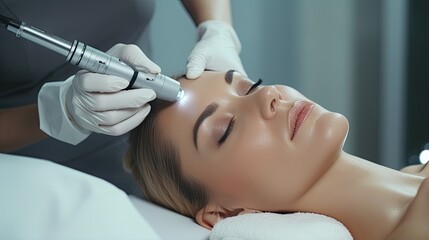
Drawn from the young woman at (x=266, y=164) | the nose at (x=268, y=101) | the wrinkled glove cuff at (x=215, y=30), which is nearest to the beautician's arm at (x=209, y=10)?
the wrinkled glove cuff at (x=215, y=30)

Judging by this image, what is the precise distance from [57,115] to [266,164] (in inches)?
18.7

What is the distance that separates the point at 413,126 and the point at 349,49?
0.46m

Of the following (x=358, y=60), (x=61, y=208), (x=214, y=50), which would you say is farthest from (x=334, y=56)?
(x=61, y=208)

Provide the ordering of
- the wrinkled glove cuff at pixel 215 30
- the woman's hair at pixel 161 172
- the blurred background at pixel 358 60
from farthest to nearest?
1. the blurred background at pixel 358 60
2. the wrinkled glove cuff at pixel 215 30
3. the woman's hair at pixel 161 172

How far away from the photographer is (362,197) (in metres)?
1.15

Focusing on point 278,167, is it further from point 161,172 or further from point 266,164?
point 161,172

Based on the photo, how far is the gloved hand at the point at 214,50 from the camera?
131cm

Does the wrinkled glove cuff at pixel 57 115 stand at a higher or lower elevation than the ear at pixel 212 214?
higher

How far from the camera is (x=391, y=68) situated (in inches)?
101

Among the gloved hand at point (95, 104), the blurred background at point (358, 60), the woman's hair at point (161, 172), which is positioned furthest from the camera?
the blurred background at point (358, 60)

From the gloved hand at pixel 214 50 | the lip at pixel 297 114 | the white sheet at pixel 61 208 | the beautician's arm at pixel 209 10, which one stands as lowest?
the white sheet at pixel 61 208

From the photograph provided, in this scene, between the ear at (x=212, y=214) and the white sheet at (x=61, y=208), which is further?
the ear at (x=212, y=214)

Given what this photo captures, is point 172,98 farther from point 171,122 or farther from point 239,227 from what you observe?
point 239,227

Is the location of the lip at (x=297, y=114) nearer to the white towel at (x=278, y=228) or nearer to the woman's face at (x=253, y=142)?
the woman's face at (x=253, y=142)
